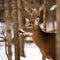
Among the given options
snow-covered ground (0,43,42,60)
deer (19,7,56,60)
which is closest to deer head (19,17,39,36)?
deer (19,7,56,60)

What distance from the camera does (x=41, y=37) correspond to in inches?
117

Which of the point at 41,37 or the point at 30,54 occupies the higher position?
the point at 41,37

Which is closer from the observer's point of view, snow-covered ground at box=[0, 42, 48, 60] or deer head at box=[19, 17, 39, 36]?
deer head at box=[19, 17, 39, 36]

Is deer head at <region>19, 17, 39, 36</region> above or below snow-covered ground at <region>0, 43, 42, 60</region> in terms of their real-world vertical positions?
above

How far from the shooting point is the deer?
2832mm

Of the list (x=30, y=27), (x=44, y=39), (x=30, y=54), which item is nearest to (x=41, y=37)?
(x=44, y=39)

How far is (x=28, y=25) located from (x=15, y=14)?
1066mm

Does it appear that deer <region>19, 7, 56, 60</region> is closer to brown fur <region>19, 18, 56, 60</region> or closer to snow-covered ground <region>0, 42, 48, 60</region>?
brown fur <region>19, 18, 56, 60</region>

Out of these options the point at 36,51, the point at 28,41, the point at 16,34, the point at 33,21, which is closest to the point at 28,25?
the point at 33,21

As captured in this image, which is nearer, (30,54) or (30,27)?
(30,27)

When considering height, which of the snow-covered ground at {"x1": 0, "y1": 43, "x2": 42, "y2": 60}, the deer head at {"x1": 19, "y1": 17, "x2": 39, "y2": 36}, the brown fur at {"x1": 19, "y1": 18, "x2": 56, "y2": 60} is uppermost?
the deer head at {"x1": 19, "y1": 17, "x2": 39, "y2": 36}

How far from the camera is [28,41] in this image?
200 inches

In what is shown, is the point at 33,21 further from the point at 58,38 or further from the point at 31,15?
the point at 58,38

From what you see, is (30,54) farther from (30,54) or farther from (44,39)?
(44,39)
